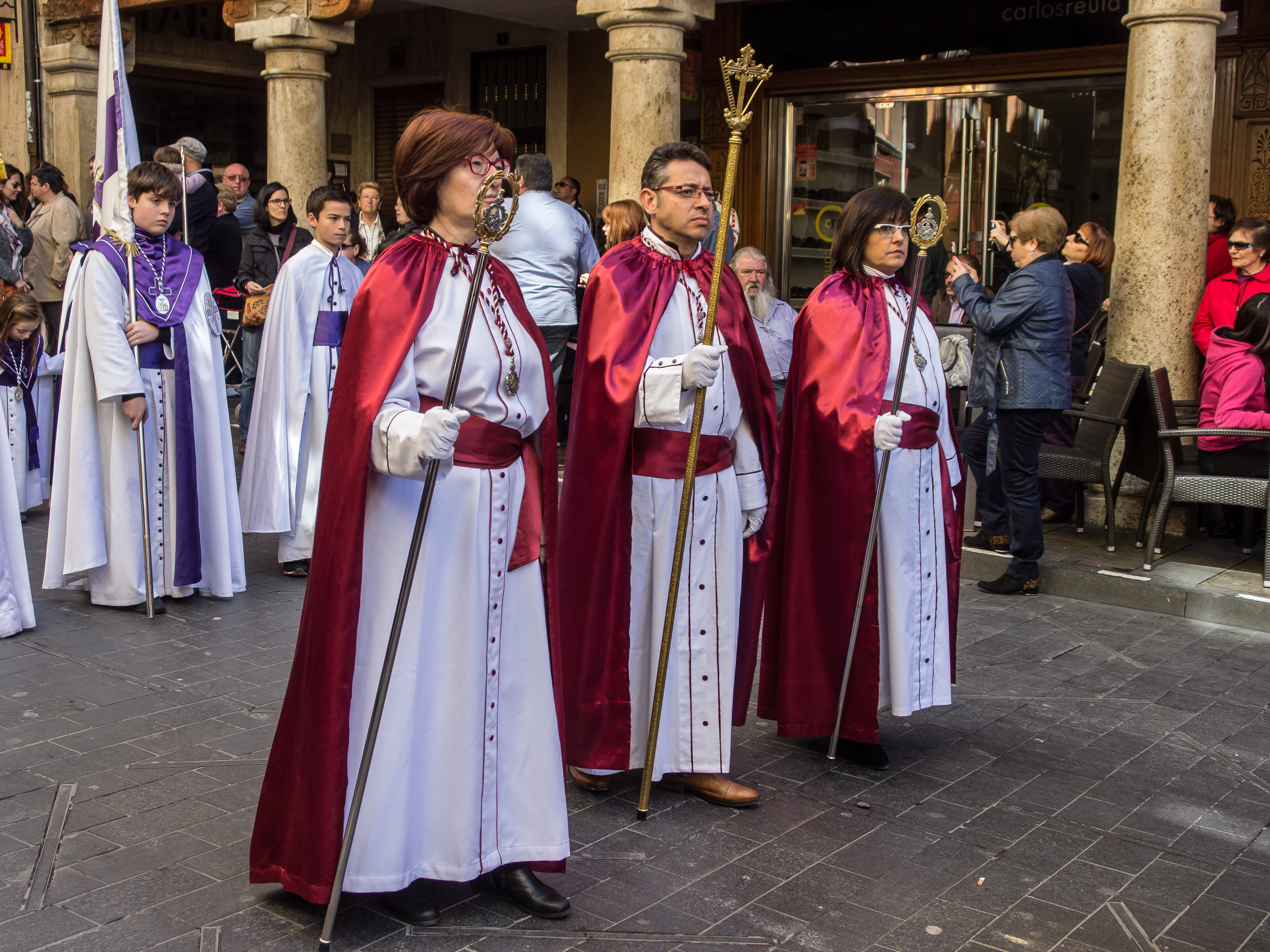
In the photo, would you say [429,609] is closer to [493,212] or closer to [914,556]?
[493,212]

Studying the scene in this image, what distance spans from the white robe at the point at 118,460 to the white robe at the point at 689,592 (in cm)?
327

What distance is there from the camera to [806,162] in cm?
1383

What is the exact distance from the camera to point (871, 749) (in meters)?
4.74

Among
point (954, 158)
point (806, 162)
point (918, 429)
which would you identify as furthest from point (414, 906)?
point (806, 162)

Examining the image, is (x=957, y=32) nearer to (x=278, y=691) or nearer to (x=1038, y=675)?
(x=1038, y=675)

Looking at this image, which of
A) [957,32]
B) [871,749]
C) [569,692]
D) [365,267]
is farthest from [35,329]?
[957,32]

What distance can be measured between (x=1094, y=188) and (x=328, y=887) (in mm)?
10412

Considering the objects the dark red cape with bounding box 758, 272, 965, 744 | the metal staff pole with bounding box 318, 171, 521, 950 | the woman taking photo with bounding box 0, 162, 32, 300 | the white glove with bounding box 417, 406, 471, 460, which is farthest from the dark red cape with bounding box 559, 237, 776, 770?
the woman taking photo with bounding box 0, 162, 32, 300

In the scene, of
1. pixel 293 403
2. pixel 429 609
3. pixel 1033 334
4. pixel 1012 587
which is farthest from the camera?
pixel 293 403

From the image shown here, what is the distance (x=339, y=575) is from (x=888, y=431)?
1.97 m

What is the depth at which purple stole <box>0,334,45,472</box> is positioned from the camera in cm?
800

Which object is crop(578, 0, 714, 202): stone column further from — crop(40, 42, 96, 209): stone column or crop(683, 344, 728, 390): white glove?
crop(40, 42, 96, 209): stone column

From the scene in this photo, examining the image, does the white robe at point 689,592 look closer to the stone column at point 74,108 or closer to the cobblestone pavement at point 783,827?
the cobblestone pavement at point 783,827

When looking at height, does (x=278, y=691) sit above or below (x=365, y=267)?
below
